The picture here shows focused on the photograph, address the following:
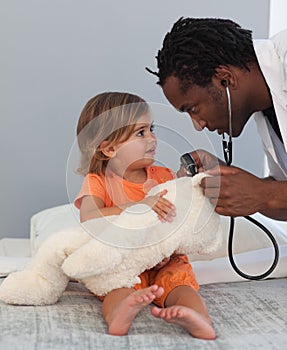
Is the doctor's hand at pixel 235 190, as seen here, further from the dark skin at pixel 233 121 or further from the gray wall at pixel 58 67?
the gray wall at pixel 58 67

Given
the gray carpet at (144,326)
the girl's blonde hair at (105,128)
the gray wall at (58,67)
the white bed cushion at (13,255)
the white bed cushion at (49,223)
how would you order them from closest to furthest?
the gray carpet at (144,326) < the girl's blonde hair at (105,128) < the white bed cushion at (13,255) < the white bed cushion at (49,223) < the gray wall at (58,67)

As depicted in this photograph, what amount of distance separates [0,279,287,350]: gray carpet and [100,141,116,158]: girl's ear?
346 millimetres

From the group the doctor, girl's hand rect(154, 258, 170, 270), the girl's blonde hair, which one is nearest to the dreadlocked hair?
the doctor

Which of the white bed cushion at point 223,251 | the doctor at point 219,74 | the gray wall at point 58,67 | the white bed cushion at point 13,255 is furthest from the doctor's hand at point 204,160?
the gray wall at point 58,67

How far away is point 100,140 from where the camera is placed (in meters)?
1.60

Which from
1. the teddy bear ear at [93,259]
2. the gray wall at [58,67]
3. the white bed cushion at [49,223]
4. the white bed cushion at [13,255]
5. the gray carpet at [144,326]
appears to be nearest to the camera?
the gray carpet at [144,326]

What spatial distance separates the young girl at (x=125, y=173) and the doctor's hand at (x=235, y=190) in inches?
4.3

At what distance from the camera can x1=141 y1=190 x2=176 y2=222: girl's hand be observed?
1.54 m

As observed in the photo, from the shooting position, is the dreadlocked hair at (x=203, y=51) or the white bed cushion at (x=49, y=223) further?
the white bed cushion at (x=49, y=223)

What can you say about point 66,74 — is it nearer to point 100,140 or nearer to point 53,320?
point 100,140

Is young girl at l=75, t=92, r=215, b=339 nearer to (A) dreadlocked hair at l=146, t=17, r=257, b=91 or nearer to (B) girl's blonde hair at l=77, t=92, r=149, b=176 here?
(B) girl's blonde hair at l=77, t=92, r=149, b=176

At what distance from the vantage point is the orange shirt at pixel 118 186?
167cm

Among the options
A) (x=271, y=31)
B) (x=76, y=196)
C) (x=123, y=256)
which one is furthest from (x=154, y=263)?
(x=271, y=31)

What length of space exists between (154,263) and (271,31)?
1.76 meters
